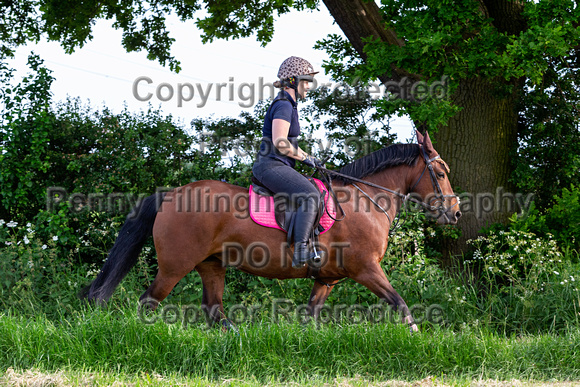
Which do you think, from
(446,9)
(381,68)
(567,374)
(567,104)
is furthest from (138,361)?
Result: (567,104)

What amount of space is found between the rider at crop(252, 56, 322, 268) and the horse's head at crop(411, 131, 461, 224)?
1286 millimetres

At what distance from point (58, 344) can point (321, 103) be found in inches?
265

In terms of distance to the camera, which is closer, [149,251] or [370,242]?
[370,242]

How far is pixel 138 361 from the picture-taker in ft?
17.8

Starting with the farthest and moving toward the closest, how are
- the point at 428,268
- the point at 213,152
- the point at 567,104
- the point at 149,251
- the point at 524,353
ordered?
the point at 567,104
the point at 213,152
the point at 149,251
the point at 428,268
the point at 524,353

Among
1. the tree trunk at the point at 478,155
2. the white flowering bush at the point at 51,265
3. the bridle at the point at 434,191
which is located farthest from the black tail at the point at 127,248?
the tree trunk at the point at 478,155

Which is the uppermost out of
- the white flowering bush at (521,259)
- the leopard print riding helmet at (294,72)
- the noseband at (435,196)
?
the leopard print riding helmet at (294,72)

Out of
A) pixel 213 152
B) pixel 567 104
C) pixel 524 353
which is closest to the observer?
pixel 524 353

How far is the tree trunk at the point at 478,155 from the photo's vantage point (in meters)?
9.97

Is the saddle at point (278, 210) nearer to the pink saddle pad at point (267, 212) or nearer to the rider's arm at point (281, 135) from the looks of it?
the pink saddle pad at point (267, 212)

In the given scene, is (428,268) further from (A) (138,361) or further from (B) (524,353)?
(A) (138,361)

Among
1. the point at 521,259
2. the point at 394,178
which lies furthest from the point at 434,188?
the point at 521,259

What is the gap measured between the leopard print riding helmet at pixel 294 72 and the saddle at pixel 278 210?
3.53 ft

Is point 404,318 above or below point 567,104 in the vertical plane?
below
